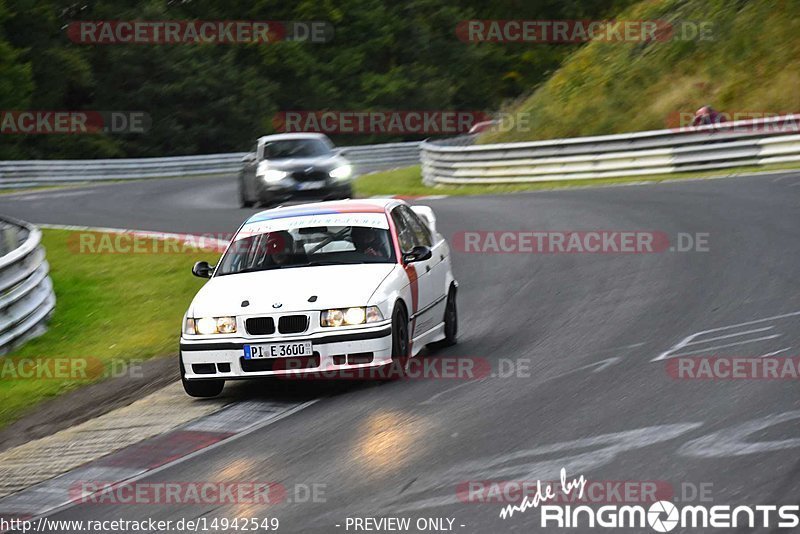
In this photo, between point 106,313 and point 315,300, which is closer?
point 315,300

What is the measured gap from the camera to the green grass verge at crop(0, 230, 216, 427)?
1204 cm

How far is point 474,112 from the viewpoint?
256ft

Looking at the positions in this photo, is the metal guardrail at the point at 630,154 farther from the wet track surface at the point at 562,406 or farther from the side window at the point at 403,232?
the side window at the point at 403,232

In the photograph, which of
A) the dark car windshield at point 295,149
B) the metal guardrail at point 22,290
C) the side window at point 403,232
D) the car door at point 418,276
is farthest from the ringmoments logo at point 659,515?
the dark car windshield at point 295,149

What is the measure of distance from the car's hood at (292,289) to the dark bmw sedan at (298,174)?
14409 mm

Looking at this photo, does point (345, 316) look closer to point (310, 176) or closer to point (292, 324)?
point (292, 324)

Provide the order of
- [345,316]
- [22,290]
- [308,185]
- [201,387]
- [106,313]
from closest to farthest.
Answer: [345,316], [201,387], [22,290], [106,313], [308,185]

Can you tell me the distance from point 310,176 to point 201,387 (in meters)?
15.1

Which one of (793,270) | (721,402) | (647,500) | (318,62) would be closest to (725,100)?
(793,270)

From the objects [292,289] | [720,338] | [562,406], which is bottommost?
[720,338]

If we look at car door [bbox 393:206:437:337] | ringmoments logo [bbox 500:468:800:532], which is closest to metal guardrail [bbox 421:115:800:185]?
car door [bbox 393:206:437:337]

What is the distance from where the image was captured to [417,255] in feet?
36.5

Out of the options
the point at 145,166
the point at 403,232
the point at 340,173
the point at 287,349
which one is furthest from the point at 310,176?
the point at 145,166

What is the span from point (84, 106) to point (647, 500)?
2301 inches
